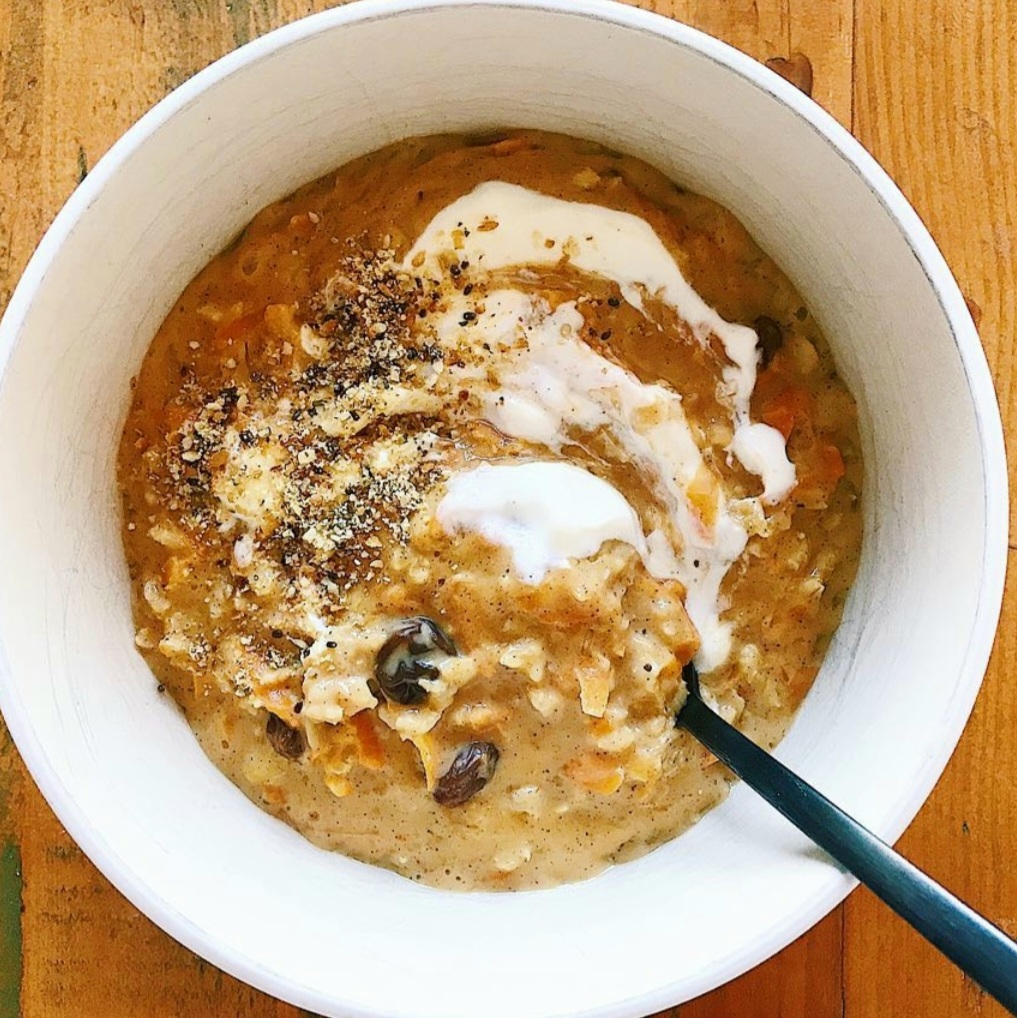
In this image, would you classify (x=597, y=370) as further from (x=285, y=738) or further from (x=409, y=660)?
(x=285, y=738)

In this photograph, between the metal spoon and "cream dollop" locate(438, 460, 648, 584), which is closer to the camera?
the metal spoon

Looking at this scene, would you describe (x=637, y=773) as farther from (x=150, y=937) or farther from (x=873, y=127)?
(x=873, y=127)

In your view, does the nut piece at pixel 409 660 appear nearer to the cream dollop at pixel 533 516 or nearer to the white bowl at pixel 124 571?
the cream dollop at pixel 533 516

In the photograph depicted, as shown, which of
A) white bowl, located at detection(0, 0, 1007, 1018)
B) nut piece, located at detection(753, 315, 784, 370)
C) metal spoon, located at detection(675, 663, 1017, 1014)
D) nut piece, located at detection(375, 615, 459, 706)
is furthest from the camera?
nut piece, located at detection(753, 315, 784, 370)

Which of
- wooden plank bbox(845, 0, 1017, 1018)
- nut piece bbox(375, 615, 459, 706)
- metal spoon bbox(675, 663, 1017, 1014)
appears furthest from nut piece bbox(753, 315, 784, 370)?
nut piece bbox(375, 615, 459, 706)

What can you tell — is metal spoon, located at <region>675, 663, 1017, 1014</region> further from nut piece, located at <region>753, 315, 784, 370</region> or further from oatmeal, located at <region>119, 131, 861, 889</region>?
nut piece, located at <region>753, 315, 784, 370</region>

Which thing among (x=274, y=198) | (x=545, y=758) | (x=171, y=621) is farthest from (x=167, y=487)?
(x=545, y=758)
